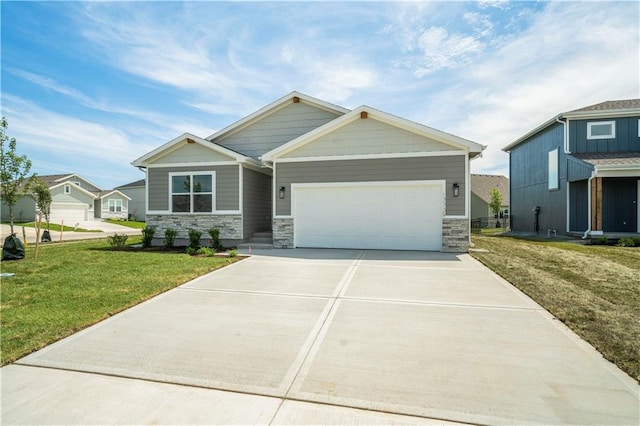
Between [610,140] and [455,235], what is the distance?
12.6 meters

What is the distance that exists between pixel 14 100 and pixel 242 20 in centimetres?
877

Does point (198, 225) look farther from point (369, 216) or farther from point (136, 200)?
point (136, 200)

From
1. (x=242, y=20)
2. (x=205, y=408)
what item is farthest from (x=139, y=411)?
(x=242, y=20)

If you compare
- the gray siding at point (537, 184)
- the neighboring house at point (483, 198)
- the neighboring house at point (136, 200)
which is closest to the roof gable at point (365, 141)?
the gray siding at point (537, 184)

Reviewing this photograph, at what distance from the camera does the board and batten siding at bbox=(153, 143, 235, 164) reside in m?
11.7

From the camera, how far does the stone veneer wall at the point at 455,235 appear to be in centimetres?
984

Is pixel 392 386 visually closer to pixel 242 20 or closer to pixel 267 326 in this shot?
pixel 267 326

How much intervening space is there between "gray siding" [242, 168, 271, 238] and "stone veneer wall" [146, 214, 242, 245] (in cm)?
40

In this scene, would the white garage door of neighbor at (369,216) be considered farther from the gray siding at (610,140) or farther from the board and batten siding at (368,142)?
the gray siding at (610,140)

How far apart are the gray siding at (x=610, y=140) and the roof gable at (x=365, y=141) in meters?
10.2

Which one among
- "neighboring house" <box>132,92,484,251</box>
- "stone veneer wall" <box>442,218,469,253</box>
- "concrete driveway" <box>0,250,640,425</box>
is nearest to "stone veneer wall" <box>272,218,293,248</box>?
"neighboring house" <box>132,92,484,251</box>

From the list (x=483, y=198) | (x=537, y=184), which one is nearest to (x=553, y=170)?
(x=537, y=184)

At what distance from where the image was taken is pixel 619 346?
325cm

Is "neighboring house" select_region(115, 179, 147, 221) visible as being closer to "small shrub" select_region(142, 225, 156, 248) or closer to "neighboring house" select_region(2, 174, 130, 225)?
"neighboring house" select_region(2, 174, 130, 225)
